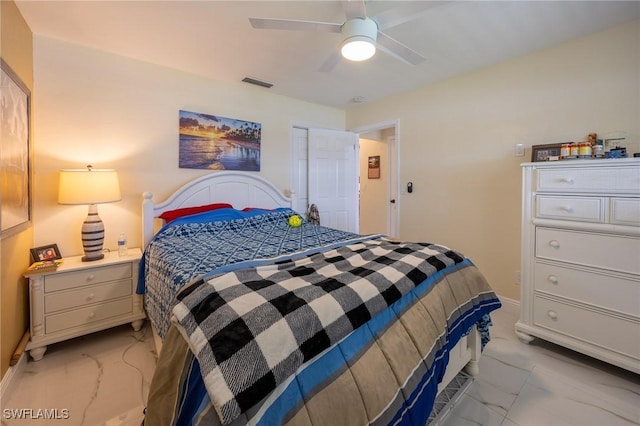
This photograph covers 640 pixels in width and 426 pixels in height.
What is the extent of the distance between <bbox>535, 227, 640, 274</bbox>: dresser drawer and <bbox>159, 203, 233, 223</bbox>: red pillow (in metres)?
2.78

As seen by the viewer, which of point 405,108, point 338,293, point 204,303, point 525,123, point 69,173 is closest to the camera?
point 204,303

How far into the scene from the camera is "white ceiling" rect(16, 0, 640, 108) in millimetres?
1859

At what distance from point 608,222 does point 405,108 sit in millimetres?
2329

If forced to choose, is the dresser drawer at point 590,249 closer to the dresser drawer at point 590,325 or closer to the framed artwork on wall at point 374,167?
the dresser drawer at point 590,325

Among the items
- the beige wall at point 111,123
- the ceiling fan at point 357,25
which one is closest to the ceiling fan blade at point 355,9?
the ceiling fan at point 357,25

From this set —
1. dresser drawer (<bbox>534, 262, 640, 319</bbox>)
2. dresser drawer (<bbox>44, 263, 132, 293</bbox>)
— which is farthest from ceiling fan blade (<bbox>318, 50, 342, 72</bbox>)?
dresser drawer (<bbox>44, 263, 132, 293</bbox>)

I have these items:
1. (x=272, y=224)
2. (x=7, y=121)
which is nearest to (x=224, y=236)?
(x=272, y=224)

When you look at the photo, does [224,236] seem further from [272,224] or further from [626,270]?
[626,270]

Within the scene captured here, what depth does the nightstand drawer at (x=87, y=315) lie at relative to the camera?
78.4 inches

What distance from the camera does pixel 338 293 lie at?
1.07 metres

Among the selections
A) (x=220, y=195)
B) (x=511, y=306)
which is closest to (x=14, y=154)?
(x=220, y=195)

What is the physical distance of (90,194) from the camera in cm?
211

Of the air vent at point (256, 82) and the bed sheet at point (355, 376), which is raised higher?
the air vent at point (256, 82)

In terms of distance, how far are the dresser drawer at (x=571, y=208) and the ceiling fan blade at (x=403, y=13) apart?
1530mm
